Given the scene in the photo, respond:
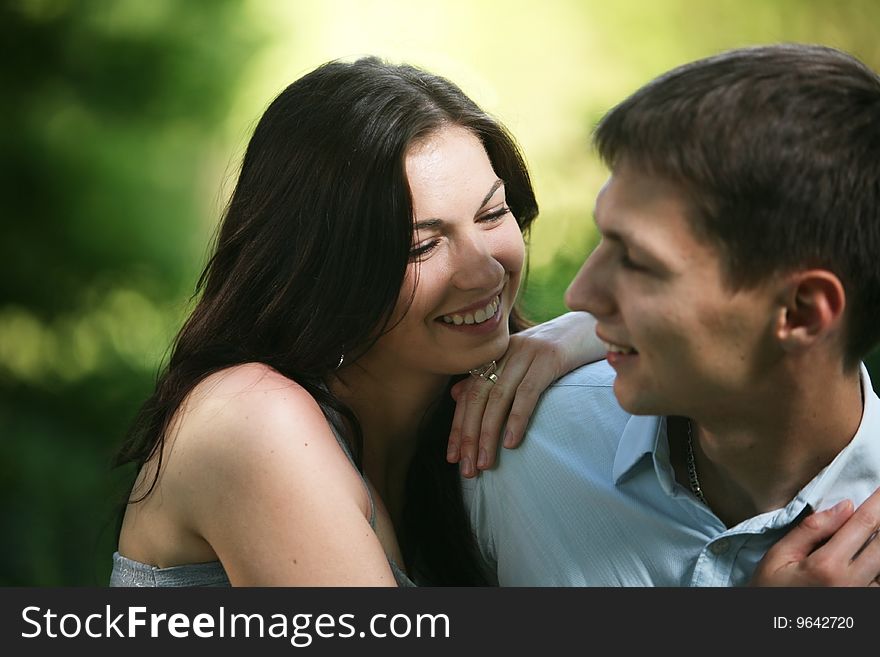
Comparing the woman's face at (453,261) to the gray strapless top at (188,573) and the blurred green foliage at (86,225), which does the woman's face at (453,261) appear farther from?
the blurred green foliage at (86,225)

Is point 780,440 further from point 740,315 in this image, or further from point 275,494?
point 275,494

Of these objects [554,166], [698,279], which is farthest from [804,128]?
[554,166]

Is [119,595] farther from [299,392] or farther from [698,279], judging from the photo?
[698,279]

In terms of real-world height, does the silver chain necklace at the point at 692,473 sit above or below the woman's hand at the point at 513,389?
below

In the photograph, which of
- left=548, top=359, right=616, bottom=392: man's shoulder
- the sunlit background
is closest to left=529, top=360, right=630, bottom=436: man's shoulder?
left=548, top=359, right=616, bottom=392: man's shoulder

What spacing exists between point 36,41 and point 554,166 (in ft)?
5.48

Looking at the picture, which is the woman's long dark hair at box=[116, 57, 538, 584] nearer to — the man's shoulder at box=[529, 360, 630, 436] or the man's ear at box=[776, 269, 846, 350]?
the man's shoulder at box=[529, 360, 630, 436]

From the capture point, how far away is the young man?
1287mm

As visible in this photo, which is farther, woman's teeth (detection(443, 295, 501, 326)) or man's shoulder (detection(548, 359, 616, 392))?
woman's teeth (detection(443, 295, 501, 326))

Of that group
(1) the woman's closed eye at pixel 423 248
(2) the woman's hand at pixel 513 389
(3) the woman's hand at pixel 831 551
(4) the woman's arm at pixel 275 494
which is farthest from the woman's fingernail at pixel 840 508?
(1) the woman's closed eye at pixel 423 248

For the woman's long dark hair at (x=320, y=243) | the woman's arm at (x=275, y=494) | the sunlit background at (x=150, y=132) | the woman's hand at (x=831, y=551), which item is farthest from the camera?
the sunlit background at (x=150, y=132)

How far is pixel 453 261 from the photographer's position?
1784 mm

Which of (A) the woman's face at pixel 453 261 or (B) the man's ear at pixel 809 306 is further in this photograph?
(A) the woman's face at pixel 453 261

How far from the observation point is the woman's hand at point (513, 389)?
1.72m
